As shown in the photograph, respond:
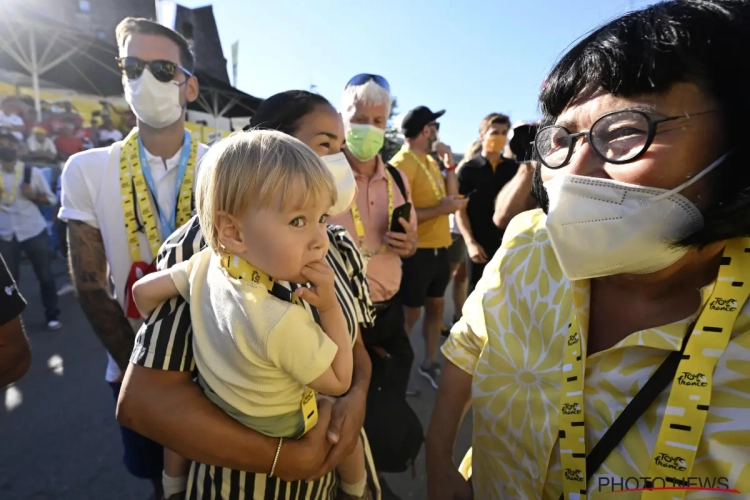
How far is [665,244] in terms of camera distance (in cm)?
89

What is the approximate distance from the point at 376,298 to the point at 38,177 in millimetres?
5055

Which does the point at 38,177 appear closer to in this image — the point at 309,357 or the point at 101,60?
the point at 309,357

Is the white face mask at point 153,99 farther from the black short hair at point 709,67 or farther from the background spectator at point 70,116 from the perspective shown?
the background spectator at point 70,116

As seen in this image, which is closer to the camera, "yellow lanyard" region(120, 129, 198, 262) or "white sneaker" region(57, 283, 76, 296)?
"yellow lanyard" region(120, 129, 198, 262)

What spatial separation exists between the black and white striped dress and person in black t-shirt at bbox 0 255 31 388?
61 cm

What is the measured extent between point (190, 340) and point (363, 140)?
5.41 feet

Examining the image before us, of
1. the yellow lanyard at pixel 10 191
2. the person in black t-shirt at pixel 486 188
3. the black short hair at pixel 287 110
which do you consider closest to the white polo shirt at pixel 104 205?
the black short hair at pixel 287 110

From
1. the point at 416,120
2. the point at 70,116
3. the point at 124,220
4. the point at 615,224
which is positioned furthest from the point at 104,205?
the point at 70,116

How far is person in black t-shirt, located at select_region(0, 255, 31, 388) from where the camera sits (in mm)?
1371

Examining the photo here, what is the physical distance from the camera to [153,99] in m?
1.92

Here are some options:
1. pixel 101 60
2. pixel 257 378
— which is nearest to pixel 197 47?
pixel 101 60

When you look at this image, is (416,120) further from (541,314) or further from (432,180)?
(541,314)

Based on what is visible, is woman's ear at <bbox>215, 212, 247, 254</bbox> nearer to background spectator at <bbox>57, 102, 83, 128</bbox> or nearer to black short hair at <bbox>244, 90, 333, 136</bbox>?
black short hair at <bbox>244, 90, 333, 136</bbox>

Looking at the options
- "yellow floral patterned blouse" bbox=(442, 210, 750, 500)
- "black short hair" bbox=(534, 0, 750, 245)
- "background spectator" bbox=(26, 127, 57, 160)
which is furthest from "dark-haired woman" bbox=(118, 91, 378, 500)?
"background spectator" bbox=(26, 127, 57, 160)
